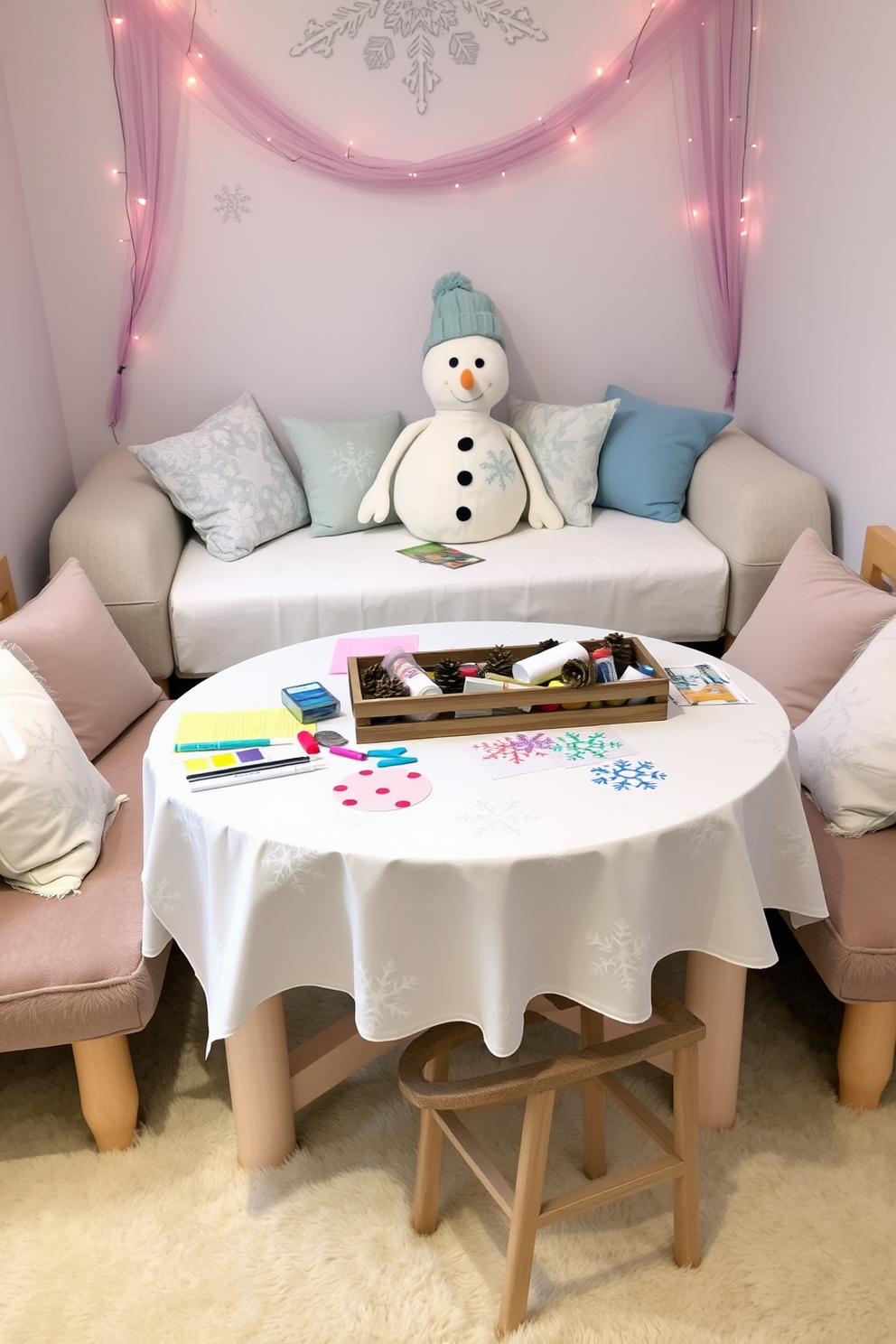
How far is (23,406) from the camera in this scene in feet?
9.55

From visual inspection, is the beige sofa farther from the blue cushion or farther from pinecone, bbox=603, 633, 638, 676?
pinecone, bbox=603, 633, 638, 676

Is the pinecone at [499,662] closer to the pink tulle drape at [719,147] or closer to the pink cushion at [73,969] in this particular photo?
the pink cushion at [73,969]

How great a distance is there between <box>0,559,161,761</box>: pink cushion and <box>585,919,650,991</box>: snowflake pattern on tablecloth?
1211 mm

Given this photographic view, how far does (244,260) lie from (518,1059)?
8.04ft

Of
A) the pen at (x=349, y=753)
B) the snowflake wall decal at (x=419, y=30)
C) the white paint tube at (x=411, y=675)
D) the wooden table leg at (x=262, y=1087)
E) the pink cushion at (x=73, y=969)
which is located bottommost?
the wooden table leg at (x=262, y=1087)

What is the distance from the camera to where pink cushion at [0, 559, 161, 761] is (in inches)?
81.3

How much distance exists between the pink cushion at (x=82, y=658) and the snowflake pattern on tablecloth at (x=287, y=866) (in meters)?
0.90

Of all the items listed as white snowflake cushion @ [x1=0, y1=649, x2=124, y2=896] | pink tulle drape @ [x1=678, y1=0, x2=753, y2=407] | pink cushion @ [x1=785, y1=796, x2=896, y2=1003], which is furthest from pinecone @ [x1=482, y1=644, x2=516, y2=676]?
pink tulle drape @ [x1=678, y1=0, x2=753, y2=407]

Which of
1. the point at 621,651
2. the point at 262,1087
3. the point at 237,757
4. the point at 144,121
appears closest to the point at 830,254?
the point at 621,651

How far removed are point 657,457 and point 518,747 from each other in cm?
176

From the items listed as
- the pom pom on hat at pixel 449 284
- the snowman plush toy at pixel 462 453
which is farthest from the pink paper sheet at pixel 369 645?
the pom pom on hat at pixel 449 284

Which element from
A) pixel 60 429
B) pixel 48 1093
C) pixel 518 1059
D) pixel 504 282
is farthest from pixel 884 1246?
pixel 60 429

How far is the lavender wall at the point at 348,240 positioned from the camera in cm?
302

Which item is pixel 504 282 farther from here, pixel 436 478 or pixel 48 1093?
pixel 48 1093
